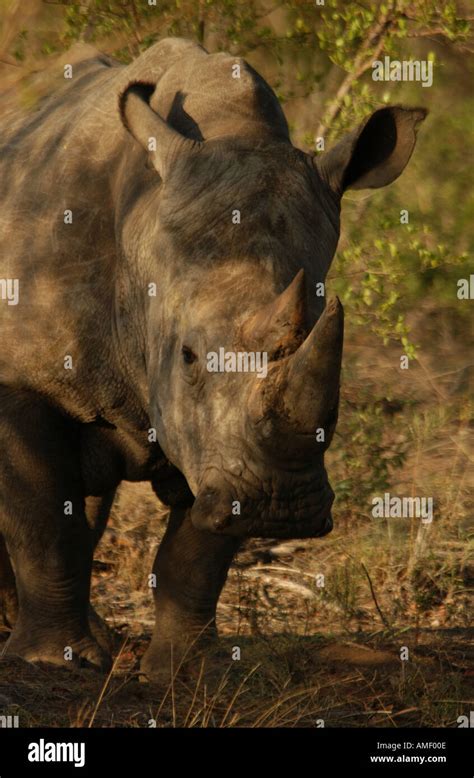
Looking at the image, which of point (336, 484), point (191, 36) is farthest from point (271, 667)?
point (191, 36)

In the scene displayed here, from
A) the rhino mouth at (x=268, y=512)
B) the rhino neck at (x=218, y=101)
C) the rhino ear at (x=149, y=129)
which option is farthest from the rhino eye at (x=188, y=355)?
the rhino neck at (x=218, y=101)

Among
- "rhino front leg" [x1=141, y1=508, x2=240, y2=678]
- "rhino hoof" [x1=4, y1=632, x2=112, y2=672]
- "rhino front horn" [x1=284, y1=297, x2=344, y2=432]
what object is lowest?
"rhino hoof" [x1=4, y1=632, x2=112, y2=672]

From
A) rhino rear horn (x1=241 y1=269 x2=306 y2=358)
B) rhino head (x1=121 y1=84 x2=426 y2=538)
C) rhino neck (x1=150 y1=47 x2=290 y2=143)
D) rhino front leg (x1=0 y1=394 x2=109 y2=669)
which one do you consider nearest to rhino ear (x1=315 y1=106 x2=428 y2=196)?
rhino head (x1=121 y1=84 x2=426 y2=538)

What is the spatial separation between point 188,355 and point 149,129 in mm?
998

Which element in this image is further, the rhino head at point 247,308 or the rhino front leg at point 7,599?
the rhino front leg at point 7,599

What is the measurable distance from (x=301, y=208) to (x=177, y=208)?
1.55 feet

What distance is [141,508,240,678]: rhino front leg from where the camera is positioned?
754 centimetres

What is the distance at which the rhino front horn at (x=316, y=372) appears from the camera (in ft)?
17.7

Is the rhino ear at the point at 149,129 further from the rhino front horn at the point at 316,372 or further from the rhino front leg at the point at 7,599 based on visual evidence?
the rhino front leg at the point at 7,599

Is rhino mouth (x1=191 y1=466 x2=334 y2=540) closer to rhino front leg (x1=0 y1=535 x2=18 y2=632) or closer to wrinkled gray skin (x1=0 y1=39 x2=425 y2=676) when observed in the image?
wrinkled gray skin (x1=0 y1=39 x2=425 y2=676)

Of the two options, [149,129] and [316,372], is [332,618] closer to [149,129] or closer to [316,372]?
[149,129]

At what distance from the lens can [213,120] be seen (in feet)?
22.0

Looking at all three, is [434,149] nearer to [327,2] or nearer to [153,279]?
[327,2]

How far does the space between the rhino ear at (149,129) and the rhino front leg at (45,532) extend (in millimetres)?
1219
